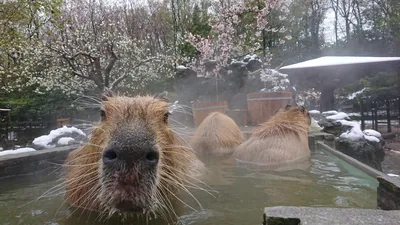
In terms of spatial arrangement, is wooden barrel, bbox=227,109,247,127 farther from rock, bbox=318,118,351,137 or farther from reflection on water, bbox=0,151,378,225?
reflection on water, bbox=0,151,378,225

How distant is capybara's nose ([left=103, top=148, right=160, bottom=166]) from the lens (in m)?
1.53

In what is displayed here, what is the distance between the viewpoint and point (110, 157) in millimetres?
1560

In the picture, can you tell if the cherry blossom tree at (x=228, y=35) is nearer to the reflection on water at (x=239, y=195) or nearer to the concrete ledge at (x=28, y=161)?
the concrete ledge at (x=28, y=161)

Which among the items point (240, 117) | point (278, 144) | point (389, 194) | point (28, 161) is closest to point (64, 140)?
point (28, 161)

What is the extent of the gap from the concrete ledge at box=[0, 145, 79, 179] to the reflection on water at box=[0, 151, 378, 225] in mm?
190

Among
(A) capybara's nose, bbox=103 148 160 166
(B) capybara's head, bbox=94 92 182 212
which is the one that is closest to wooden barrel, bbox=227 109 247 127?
(B) capybara's head, bbox=94 92 182 212

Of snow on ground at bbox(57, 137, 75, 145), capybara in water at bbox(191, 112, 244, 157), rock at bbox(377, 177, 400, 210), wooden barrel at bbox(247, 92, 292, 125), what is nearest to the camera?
rock at bbox(377, 177, 400, 210)

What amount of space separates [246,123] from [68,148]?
6.41 metres

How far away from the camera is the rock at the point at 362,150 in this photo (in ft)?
18.0

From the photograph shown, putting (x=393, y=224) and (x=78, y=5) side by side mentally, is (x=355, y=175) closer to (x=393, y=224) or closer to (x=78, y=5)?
(x=393, y=224)

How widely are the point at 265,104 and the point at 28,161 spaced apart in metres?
6.62

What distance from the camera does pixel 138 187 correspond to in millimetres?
1562

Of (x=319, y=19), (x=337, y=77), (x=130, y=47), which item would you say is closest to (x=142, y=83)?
(x=130, y=47)

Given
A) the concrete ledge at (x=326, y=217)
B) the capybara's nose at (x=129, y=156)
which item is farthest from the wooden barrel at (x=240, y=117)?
the capybara's nose at (x=129, y=156)
